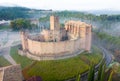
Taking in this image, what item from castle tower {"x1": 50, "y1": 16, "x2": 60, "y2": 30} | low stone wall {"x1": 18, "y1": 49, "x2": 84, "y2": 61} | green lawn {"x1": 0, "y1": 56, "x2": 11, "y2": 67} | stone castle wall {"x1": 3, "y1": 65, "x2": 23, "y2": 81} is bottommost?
green lawn {"x1": 0, "y1": 56, "x2": 11, "y2": 67}

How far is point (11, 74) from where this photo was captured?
26469 mm

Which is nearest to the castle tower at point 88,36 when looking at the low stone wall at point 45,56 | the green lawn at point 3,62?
the low stone wall at point 45,56

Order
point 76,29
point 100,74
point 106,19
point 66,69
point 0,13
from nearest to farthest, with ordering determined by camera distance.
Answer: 1. point 100,74
2. point 66,69
3. point 76,29
4. point 106,19
5. point 0,13

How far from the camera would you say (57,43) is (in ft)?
133

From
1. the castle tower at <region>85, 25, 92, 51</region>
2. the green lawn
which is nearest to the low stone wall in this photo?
the castle tower at <region>85, 25, 92, 51</region>

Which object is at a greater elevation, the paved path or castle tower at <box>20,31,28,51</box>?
castle tower at <box>20,31,28,51</box>

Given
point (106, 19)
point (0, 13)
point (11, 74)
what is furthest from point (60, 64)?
point (0, 13)

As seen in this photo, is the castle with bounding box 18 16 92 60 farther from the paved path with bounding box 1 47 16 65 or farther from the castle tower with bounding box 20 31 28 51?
the paved path with bounding box 1 47 16 65

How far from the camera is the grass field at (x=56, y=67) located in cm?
3478

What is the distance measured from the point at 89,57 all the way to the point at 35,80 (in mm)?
18705

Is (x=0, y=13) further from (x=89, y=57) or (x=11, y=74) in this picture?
(x=11, y=74)

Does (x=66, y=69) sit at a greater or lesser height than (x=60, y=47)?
lesser

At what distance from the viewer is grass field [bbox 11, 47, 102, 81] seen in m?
34.8

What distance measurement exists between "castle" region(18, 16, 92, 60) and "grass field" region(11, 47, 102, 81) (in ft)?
5.37
